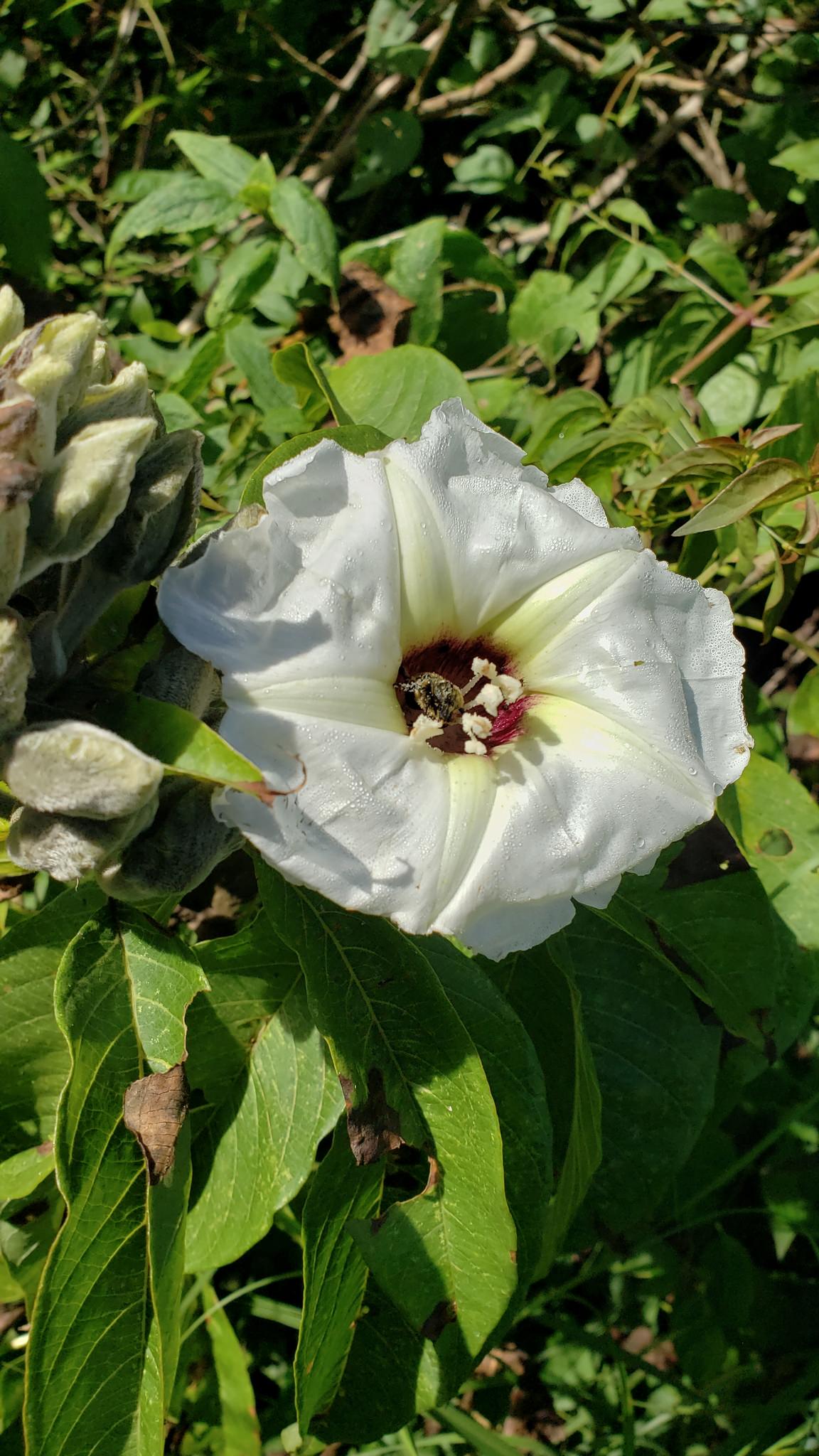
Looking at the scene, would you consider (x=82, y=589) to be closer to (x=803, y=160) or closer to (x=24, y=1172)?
(x=24, y=1172)

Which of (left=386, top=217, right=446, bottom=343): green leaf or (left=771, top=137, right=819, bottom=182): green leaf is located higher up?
(left=771, top=137, right=819, bottom=182): green leaf

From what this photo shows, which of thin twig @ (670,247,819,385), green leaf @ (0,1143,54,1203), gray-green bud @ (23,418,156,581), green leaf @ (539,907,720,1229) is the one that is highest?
gray-green bud @ (23,418,156,581)

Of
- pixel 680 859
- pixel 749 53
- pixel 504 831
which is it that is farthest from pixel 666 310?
pixel 504 831

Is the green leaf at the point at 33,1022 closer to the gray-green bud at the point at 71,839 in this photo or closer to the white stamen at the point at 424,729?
the gray-green bud at the point at 71,839

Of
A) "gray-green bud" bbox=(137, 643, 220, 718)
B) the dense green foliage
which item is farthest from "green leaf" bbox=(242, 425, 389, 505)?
"gray-green bud" bbox=(137, 643, 220, 718)

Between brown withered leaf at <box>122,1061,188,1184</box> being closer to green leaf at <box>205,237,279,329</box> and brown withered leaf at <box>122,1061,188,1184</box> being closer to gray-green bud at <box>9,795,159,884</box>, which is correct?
gray-green bud at <box>9,795,159,884</box>

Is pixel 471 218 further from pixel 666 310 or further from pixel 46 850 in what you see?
→ pixel 46 850

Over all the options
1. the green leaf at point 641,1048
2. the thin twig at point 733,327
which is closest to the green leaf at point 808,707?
the green leaf at point 641,1048
